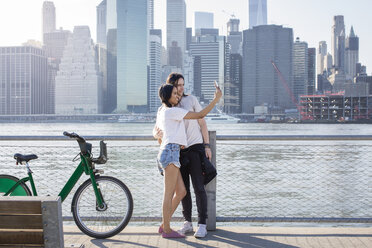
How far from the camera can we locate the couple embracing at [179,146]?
4.55 meters

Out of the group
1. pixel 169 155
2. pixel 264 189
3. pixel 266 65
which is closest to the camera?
pixel 169 155

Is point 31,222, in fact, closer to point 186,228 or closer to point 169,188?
point 169,188

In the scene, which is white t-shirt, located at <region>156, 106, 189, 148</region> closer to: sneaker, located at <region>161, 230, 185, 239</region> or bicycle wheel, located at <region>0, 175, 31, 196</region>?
sneaker, located at <region>161, 230, 185, 239</region>

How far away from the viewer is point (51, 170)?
23484 millimetres

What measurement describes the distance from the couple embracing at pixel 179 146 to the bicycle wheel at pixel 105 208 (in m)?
0.39

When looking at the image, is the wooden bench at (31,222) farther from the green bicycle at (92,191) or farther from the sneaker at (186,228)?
Answer: the sneaker at (186,228)

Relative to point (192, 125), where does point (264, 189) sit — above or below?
below

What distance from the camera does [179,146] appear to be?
463 cm

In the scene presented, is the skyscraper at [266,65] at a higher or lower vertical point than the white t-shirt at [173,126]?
higher

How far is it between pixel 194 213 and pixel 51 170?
43.3ft

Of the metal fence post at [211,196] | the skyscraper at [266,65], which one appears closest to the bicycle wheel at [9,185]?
the metal fence post at [211,196]

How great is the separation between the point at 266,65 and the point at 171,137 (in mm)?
184627

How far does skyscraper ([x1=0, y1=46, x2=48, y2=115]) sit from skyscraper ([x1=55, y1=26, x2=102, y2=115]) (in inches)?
311

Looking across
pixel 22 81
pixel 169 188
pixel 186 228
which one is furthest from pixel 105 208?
pixel 22 81
